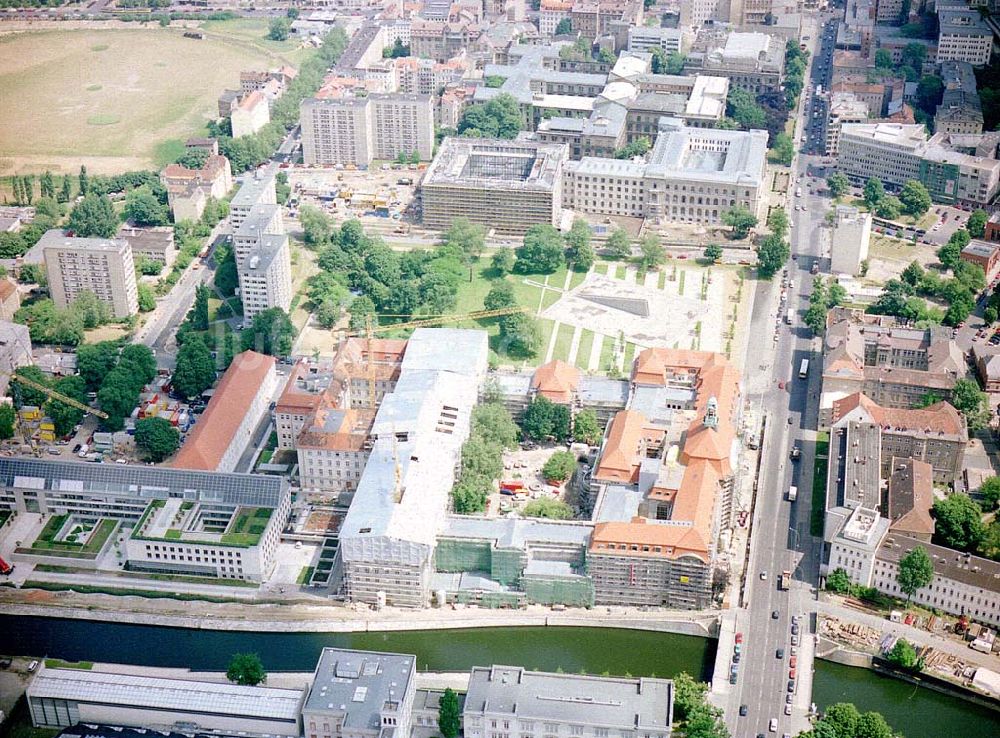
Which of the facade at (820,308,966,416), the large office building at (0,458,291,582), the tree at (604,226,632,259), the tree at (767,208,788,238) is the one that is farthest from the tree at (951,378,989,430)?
the large office building at (0,458,291,582)

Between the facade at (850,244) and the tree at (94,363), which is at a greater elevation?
the facade at (850,244)

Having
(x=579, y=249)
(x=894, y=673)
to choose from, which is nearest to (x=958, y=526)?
(x=894, y=673)

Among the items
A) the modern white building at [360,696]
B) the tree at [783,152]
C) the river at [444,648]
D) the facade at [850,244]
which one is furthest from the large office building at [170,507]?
the tree at [783,152]

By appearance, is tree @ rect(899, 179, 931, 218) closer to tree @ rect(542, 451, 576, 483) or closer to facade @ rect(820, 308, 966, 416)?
facade @ rect(820, 308, 966, 416)

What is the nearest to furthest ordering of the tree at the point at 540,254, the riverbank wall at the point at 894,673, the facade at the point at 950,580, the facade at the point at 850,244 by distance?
1. the riverbank wall at the point at 894,673
2. the facade at the point at 950,580
3. the facade at the point at 850,244
4. the tree at the point at 540,254

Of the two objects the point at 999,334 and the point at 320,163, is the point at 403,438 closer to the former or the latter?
the point at 999,334

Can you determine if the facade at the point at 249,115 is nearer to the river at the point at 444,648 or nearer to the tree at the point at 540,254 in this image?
the tree at the point at 540,254

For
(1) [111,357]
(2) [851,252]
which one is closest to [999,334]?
(2) [851,252]

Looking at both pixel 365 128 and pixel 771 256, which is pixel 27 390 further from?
pixel 771 256
